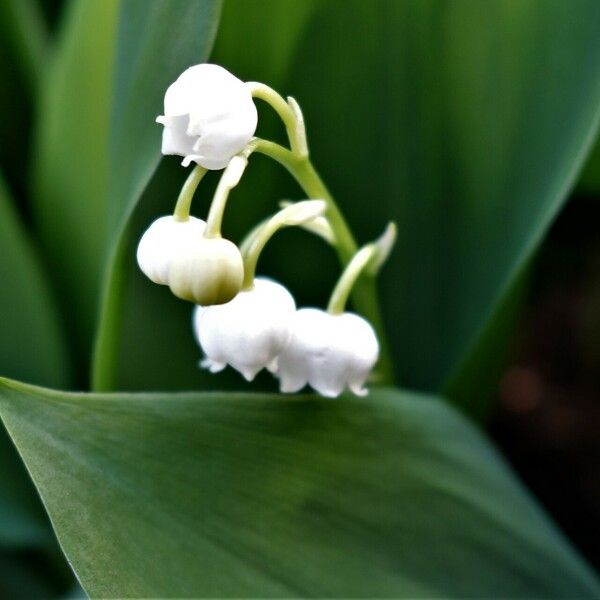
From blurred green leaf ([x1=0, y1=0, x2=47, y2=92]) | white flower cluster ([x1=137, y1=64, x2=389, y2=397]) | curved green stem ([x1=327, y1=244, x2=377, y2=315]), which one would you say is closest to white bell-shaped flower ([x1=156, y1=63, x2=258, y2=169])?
white flower cluster ([x1=137, y1=64, x2=389, y2=397])

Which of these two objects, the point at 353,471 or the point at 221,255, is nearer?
the point at 221,255

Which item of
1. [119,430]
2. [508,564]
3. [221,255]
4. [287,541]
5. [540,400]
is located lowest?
[540,400]

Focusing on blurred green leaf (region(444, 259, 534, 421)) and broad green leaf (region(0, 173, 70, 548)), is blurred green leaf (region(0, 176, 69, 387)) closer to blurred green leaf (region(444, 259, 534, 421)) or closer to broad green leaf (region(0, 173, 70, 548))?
broad green leaf (region(0, 173, 70, 548))

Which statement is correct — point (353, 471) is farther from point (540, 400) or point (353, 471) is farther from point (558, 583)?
point (540, 400)

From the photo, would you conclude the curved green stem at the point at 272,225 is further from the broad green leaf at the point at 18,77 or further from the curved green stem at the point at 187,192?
the broad green leaf at the point at 18,77

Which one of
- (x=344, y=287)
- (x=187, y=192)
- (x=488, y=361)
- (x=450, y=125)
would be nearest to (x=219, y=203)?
(x=187, y=192)

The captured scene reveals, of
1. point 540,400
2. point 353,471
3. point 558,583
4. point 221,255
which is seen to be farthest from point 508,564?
point 540,400

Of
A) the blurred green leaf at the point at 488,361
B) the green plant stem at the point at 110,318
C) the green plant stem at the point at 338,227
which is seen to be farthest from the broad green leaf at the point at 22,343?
the blurred green leaf at the point at 488,361
